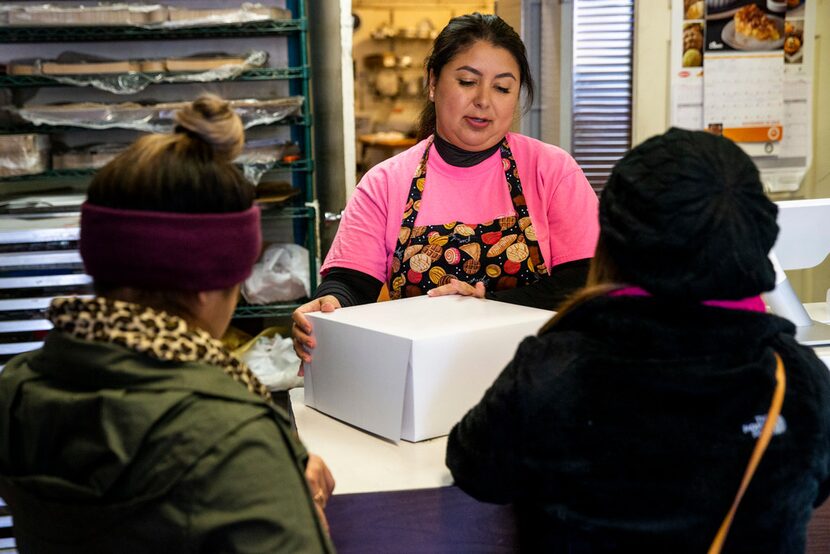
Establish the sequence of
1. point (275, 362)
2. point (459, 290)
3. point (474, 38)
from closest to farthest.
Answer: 1. point (459, 290)
2. point (474, 38)
3. point (275, 362)

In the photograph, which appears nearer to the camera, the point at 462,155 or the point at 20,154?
the point at 462,155

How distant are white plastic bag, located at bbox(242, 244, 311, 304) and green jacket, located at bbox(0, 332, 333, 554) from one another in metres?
2.00

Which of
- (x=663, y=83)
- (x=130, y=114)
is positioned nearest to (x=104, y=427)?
(x=130, y=114)

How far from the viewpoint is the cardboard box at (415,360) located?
1.51m

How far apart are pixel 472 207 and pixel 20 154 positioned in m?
1.62

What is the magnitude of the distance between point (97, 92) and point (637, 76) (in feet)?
7.40

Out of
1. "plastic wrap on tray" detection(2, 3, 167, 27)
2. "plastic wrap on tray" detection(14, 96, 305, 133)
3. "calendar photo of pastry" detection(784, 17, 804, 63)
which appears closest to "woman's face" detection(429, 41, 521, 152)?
"plastic wrap on tray" detection(14, 96, 305, 133)

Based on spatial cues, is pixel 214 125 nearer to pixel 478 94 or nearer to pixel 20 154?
pixel 478 94

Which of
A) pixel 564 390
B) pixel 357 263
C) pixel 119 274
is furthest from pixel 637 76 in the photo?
pixel 119 274

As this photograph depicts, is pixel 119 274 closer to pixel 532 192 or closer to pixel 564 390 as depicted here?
pixel 564 390

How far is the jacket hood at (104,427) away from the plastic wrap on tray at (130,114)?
2006 millimetres

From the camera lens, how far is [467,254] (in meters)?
2.08

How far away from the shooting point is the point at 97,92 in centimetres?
320

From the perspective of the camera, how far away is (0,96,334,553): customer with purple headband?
892 millimetres
